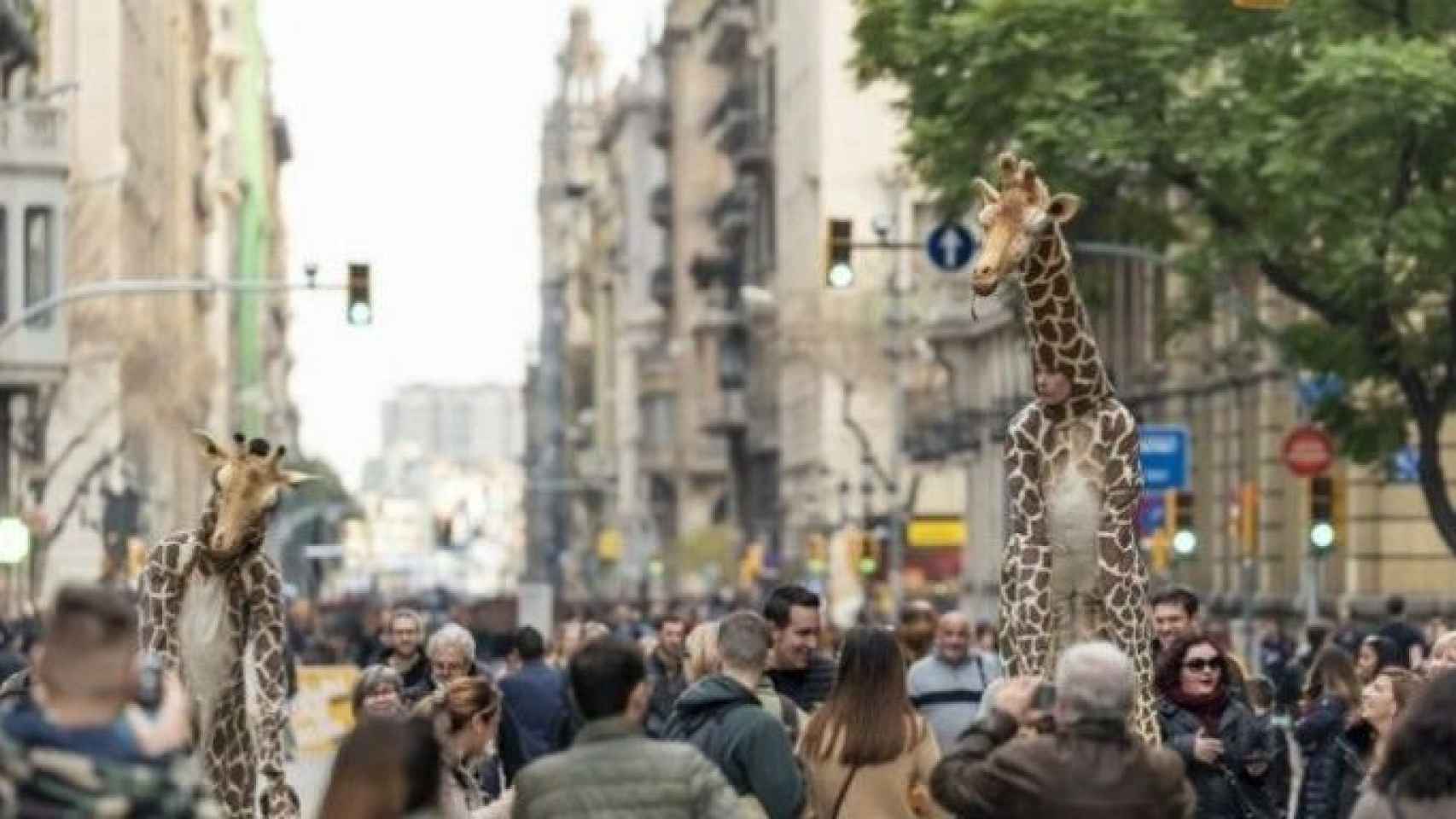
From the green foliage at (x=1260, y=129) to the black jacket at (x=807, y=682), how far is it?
21.7 metres

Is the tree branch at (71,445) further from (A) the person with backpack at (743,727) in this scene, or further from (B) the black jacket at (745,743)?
(B) the black jacket at (745,743)

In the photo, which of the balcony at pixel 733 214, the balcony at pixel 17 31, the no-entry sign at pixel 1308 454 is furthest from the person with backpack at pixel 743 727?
the balcony at pixel 733 214

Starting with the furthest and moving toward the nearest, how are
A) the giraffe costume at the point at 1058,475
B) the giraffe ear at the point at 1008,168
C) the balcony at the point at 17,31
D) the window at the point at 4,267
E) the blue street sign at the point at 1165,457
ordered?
the window at the point at 4,267, the balcony at the point at 17,31, the blue street sign at the point at 1165,457, the giraffe ear at the point at 1008,168, the giraffe costume at the point at 1058,475

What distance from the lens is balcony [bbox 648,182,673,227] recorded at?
178 m

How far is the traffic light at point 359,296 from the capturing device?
161 ft

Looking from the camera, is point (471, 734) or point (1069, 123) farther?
point (1069, 123)

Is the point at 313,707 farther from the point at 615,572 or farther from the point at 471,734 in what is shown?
the point at 615,572

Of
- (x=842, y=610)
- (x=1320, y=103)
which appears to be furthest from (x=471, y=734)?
(x=842, y=610)

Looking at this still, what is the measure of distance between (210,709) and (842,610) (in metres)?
74.8

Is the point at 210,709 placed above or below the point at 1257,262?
below

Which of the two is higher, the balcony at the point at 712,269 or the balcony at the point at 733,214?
the balcony at the point at 733,214

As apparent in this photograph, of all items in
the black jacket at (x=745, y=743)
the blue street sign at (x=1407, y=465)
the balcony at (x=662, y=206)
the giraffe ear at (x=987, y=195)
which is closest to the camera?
the black jacket at (x=745, y=743)

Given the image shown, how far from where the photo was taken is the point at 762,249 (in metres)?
142

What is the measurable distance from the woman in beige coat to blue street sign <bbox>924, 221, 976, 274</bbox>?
37700mm
